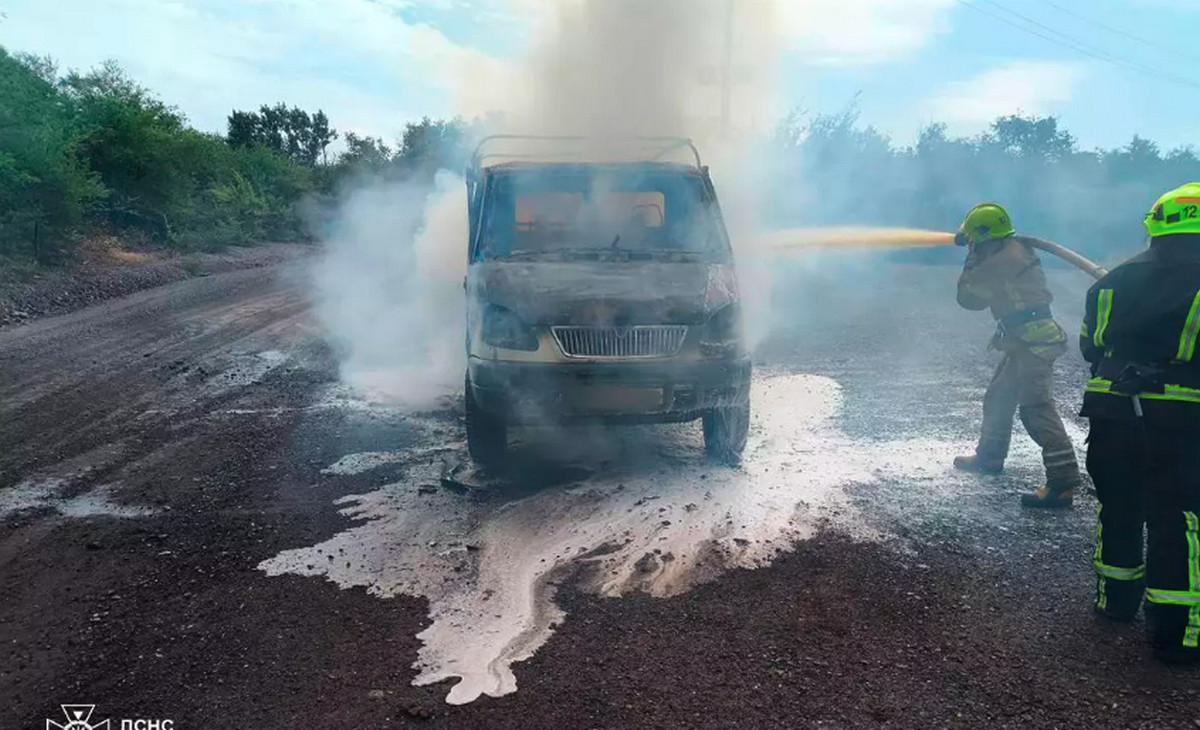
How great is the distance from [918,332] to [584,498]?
27.1ft

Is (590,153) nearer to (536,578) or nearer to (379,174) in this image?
(536,578)

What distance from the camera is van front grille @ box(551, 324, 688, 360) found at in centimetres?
492

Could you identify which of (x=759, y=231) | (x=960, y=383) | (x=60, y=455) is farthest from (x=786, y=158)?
(x=60, y=455)

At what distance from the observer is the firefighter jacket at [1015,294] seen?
5188 millimetres

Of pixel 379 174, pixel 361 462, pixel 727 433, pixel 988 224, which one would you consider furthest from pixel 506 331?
pixel 379 174

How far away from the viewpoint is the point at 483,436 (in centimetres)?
532

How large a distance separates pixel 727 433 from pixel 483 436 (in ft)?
5.40

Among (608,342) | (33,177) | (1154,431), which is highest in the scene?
(33,177)

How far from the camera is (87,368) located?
816 cm

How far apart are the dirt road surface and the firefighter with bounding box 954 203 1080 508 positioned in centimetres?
24

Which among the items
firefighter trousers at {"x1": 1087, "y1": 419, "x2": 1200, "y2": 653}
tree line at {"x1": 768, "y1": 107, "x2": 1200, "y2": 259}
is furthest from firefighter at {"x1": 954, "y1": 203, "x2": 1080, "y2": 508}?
tree line at {"x1": 768, "y1": 107, "x2": 1200, "y2": 259}

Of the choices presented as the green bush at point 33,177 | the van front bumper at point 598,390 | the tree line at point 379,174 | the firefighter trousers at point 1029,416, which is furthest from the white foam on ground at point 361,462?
the green bush at point 33,177

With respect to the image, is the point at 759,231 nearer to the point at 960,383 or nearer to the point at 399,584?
the point at 960,383

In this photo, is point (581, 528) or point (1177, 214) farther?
point (581, 528)
